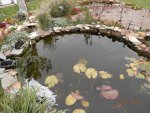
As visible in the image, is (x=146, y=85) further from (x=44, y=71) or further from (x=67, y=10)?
(x=67, y=10)

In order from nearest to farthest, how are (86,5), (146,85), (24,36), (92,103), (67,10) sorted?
(92,103)
(146,85)
(24,36)
(67,10)
(86,5)

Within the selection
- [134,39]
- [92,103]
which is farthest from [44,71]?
[134,39]

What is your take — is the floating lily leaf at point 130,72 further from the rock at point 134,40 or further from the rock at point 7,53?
the rock at point 7,53

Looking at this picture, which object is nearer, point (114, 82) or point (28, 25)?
point (114, 82)

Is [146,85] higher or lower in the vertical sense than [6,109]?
lower

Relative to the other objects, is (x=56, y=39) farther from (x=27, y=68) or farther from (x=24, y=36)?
(x=27, y=68)

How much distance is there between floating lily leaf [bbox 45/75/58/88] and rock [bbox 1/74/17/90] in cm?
82

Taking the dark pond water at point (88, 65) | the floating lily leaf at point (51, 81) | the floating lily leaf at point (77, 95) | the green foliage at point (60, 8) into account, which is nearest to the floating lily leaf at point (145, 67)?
the dark pond water at point (88, 65)

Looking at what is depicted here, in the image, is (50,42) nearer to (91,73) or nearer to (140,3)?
(91,73)

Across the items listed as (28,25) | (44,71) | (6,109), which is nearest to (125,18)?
(28,25)

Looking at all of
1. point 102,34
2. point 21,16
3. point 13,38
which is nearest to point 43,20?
point 13,38

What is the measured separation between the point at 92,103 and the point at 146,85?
163cm

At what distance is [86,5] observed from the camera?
12031mm

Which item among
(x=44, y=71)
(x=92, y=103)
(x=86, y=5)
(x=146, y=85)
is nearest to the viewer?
(x=92, y=103)
